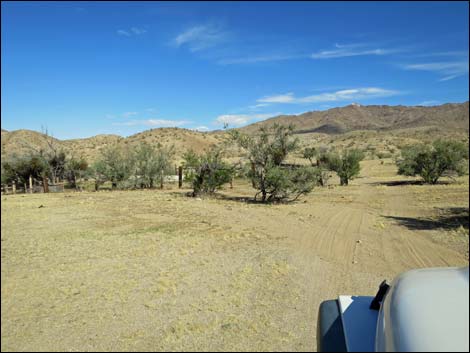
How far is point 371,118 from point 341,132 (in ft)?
76.4

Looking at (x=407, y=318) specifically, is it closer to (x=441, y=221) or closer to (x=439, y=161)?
(x=441, y=221)

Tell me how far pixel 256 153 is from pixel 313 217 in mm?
5395

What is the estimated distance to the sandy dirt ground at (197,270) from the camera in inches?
96.3

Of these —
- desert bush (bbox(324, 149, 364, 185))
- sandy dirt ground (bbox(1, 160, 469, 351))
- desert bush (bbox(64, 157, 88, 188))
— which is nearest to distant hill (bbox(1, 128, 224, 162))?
desert bush (bbox(64, 157, 88, 188))

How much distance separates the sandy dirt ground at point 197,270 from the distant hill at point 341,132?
19.0 ft

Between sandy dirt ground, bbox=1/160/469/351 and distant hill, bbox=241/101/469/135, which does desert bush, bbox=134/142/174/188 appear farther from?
distant hill, bbox=241/101/469/135

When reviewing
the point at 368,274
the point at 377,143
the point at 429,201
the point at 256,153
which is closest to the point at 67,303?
the point at 368,274

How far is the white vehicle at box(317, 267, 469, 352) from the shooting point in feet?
4.80

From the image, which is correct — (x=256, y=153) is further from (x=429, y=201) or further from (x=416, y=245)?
(x=416, y=245)

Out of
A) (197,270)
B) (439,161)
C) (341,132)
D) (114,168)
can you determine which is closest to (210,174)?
(114,168)

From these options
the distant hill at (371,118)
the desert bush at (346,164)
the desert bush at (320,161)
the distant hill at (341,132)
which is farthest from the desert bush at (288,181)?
the distant hill at (371,118)

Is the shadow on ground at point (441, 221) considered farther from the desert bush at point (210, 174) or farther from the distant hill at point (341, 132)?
the desert bush at point (210, 174)

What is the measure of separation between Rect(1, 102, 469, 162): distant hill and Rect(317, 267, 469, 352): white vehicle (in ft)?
32.8

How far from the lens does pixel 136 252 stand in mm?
6301
